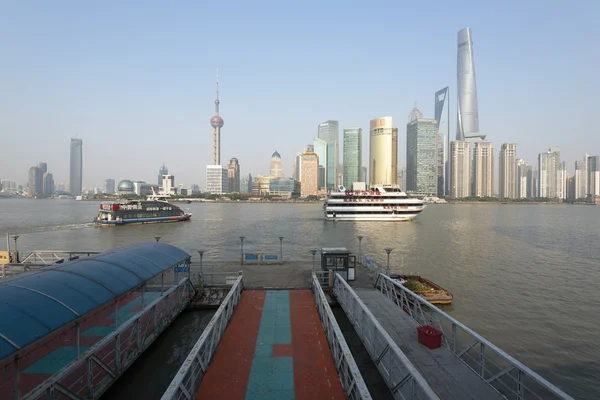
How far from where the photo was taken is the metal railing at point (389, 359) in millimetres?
7066

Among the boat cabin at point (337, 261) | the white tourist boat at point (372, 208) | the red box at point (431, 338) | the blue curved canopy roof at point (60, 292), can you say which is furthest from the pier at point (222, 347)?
the white tourist boat at point (372, 208)

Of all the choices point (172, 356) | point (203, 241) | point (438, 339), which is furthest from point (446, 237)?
point (172, 356)

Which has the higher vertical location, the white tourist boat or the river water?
the white tourist boat

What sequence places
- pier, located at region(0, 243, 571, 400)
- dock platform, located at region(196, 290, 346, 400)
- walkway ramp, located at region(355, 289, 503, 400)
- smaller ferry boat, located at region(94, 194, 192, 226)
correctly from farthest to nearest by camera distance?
smaller ferry boat, located at region(94, 194, 192, 226) < walkway ramp, located at region(355, 289, 503, 400) < dock platform, located at region(196, 290, 346, 400) < pier, located at region(0, 243, 571, 400)

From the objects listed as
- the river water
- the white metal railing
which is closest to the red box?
the river water

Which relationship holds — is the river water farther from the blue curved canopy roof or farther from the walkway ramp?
the blue curved canopy roof

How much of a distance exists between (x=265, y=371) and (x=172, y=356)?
519cm

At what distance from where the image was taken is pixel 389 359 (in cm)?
891

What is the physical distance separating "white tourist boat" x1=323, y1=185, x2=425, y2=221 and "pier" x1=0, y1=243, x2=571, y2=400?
6801cm

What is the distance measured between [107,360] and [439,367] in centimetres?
953

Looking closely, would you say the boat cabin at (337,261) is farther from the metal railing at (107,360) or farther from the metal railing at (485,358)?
the metal railing at (107,360)

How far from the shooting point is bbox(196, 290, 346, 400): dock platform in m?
7.48

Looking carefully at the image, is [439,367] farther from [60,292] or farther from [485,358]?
[60,292]

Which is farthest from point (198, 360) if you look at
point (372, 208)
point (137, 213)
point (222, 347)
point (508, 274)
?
point (372, 208)
